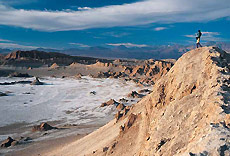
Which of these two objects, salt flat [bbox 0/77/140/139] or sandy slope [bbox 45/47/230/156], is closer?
sandy slope [bbox 45/47/230/156]

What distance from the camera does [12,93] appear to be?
29250 millimetres

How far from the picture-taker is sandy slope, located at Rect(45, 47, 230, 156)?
2930mm

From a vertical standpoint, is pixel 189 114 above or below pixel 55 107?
above

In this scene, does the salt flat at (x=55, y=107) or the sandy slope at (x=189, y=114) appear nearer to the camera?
the sandy slope at (x=189, y=114)

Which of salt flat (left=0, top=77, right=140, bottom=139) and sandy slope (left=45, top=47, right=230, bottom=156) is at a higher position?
sandy slope (left=45, top=47, right=230, bottom=156)

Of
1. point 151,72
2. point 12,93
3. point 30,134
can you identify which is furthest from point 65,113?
point 151,72

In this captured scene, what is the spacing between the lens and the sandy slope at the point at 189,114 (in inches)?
115

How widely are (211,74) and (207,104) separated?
1.28 m

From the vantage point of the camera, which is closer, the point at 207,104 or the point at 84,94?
the point at 207,104

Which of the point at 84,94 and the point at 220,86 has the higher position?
the point at 220,86

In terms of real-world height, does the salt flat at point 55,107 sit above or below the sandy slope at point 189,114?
below

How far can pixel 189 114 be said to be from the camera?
412cm

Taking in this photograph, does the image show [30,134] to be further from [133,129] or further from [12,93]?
[12,93]

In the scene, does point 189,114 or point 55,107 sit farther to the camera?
point 55,107
